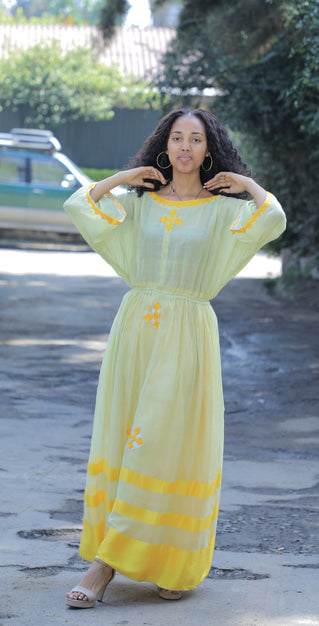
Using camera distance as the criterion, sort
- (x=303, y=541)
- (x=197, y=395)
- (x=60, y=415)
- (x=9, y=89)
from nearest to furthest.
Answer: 1. (x=197, y=395)
2. (x=303, y=541)
3. (x=60, y=415)
4. (x=9, y=89)

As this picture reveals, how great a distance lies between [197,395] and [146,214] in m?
0.70

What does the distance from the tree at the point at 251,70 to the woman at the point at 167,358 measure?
17.7 feet

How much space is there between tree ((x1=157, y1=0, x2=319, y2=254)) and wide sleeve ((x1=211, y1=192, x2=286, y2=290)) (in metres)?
5.45

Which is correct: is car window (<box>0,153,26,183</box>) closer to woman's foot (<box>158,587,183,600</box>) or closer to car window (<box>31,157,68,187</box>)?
car window (<box>31,157,68,187</box>)

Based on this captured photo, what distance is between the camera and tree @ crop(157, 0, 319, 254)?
9.42 m

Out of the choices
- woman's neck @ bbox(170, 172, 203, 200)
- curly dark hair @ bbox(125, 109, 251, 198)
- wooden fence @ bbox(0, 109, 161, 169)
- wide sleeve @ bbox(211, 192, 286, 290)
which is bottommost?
wide sleeve @ bbox(211, 192, 286, 290)

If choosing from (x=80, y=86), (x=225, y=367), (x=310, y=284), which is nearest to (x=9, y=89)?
(x=80, y=86)

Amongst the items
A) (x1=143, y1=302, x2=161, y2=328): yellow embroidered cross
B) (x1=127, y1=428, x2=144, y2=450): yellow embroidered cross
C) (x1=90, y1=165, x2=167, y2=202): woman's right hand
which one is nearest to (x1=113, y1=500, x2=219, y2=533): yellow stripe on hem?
(x1=127, y1=428, x2=144, y2=450): yellow embroidered cross

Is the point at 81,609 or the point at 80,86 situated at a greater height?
the point at 80,86

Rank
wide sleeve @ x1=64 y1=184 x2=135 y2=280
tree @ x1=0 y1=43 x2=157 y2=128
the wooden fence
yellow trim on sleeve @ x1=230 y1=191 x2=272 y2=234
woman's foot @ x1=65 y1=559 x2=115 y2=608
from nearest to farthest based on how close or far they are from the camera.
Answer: woman's foot @ x1=65 y1=559 x2=115 y2=608 < yellow trim on sleeve @ x1=230 y1=191 x2=272 y2=234 < wide sleeve @ x1=64 y1=184 x2=135 y2=280 < tree @ x1=0 y1=43 x2=157 y2=128 < the wooden fence

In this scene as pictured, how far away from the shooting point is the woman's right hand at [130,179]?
343cm

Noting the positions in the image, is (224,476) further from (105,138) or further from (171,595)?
(105,138)

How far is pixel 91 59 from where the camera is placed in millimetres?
28484

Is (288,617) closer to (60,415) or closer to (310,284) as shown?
(60,415)
